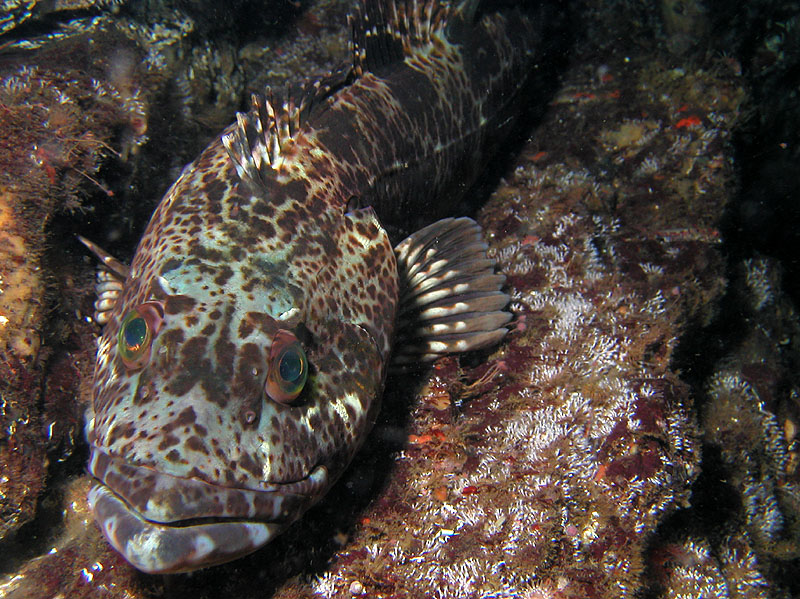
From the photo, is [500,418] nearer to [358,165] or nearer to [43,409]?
[358,165]

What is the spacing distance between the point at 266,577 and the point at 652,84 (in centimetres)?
565

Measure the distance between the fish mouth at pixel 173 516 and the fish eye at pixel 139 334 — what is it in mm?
391

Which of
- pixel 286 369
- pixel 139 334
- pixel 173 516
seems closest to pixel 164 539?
pixel 173 516

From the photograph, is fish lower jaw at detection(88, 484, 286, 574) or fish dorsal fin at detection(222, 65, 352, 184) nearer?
fish lower jaw at detection(88, 484, 286, 574)

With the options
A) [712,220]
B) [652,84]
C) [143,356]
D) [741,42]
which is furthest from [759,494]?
[143,356]

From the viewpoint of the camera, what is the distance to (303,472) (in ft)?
6.94

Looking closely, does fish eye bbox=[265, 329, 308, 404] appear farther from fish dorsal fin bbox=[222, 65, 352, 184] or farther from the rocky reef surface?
fish dorsal fin bbox=[222, 65, 352, 184]

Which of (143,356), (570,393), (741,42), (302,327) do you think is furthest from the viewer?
(741,42)

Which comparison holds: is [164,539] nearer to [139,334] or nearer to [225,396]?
[225,396]

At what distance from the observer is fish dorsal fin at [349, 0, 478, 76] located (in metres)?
3.78

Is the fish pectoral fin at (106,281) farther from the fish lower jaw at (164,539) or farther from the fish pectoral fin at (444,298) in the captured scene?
the fish pectoral fin at (444,298)

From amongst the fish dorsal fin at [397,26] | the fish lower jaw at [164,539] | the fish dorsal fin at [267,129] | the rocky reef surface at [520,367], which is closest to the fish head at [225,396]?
the fish lower jaw at [164,539]

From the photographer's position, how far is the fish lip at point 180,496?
174 cm

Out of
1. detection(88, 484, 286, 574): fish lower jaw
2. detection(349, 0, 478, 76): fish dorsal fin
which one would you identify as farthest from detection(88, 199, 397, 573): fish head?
detection(349, 0, 478, 76): fish dorsal fin
